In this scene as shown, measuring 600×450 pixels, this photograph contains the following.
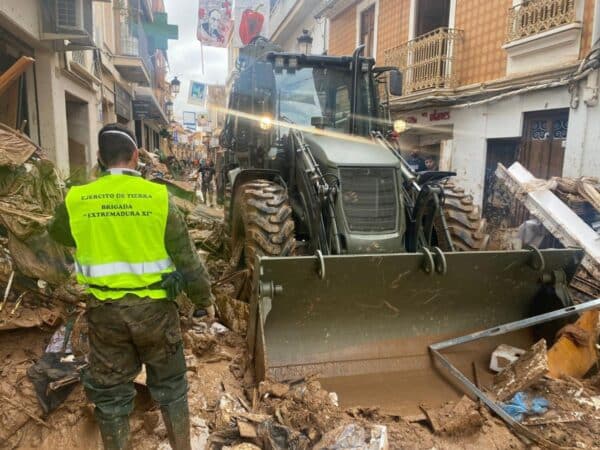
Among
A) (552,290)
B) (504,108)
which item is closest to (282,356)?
(552,290)

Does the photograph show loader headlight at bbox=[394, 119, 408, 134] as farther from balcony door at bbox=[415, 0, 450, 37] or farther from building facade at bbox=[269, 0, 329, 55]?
building facade at bbox=[269, 0, 329, 55]

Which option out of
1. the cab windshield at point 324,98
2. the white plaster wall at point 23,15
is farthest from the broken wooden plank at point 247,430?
the white plaster wall at point 23,15

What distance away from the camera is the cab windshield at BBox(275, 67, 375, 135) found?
4.97 meters

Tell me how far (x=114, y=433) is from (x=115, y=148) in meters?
1.44

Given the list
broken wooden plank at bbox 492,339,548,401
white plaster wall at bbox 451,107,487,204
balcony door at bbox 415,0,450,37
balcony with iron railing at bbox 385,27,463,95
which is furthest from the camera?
balcony door at bbox 415,0,450,37

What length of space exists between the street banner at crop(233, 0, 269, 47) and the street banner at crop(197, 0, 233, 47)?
418 mm

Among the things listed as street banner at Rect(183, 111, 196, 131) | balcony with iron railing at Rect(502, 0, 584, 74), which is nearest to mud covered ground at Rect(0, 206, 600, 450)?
balcony with iron railing at Rect(502, 0, 584, 74)

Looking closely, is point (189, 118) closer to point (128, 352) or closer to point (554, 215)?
point (554, 215)

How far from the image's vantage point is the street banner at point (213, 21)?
1457 cm

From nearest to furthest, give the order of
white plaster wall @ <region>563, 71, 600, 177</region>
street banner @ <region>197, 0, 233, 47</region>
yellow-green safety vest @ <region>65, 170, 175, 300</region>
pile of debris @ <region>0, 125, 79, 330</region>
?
yellow-green safety vest @ <region>65, 170, 175, 300</region> < pile of debris @ <region>0, 125, 79, 330</region> < white plaster wall @ <region>563, 71, 600, 177</region> < street banner @ <region>197, 0, 233, 47</region>

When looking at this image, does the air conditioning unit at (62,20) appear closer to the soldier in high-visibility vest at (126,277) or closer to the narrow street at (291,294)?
the narrow street at (291,294)

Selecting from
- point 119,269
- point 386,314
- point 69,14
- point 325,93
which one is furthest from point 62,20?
point 386,314

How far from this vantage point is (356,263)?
11.1ft

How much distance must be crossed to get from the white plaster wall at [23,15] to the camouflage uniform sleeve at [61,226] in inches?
170
